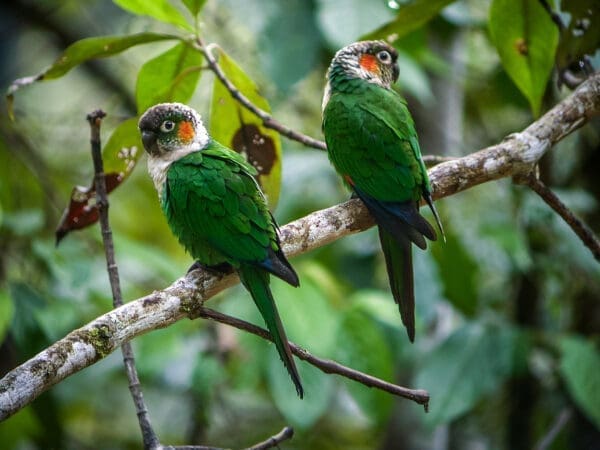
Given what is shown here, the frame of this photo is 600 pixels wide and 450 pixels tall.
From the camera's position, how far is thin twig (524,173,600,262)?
93.5 inches

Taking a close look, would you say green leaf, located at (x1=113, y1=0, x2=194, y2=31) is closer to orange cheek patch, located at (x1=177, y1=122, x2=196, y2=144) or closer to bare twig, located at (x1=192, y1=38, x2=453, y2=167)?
bare twig, located at (x1=192, y1=38, x2=453, y2=167)

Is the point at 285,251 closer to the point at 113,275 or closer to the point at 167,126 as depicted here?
the point at 113,275

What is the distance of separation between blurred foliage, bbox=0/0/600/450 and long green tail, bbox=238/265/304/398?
53 cm

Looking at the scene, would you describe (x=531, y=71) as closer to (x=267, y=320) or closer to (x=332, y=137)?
(x=332, y=137)

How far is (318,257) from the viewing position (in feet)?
14.7

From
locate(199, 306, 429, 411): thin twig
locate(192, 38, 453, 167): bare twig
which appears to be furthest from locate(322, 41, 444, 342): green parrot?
locate(199, 306, 429, 411): thin twig

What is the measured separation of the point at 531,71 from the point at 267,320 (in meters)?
1.42

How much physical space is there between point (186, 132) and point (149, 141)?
127mm

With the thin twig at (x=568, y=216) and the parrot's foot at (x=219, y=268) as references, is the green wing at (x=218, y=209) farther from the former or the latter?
the thin twig at (x=568, y=216)

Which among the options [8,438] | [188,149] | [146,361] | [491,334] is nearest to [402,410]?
[491,334]

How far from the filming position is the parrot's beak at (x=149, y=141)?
96.7 inches

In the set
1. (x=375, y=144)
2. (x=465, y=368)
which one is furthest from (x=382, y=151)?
(x=465, y=368)

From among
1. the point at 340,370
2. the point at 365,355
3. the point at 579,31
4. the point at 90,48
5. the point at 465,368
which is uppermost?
the point at 90,48

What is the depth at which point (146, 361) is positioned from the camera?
362 cm
